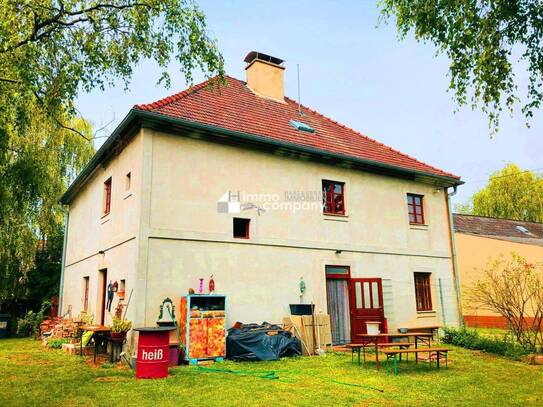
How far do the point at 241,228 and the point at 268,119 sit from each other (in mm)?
4304

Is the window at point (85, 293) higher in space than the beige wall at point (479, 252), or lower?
lower

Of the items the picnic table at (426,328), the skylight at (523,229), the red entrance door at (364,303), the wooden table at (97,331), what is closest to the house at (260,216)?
the red entrance door at (364,303)

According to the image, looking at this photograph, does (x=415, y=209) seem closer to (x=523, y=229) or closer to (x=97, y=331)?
(x=97, y=331)

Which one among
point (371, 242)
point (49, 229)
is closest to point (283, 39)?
point (371, 242)

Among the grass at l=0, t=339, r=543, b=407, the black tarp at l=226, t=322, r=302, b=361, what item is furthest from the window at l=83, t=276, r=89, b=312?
the black tarp at l=226, t=322, r=302, b=361

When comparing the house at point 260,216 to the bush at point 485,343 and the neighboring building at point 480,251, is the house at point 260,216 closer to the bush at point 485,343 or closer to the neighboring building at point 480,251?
the bush at point 485,343

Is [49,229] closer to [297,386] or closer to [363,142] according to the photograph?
[363,142]

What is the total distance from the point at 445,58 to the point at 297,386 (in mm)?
6166

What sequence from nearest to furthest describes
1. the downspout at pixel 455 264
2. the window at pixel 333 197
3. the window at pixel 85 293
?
the window at pixel 333 197 < the window at pixel 85 293 < the downspout at pixel 455 264

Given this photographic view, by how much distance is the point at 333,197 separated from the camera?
1464 cm

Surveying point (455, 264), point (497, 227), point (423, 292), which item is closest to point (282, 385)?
point (423, 292)

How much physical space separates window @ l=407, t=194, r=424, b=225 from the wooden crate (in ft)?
19.6

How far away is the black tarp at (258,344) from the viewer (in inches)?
415

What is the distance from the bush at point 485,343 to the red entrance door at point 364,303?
8.88ft
